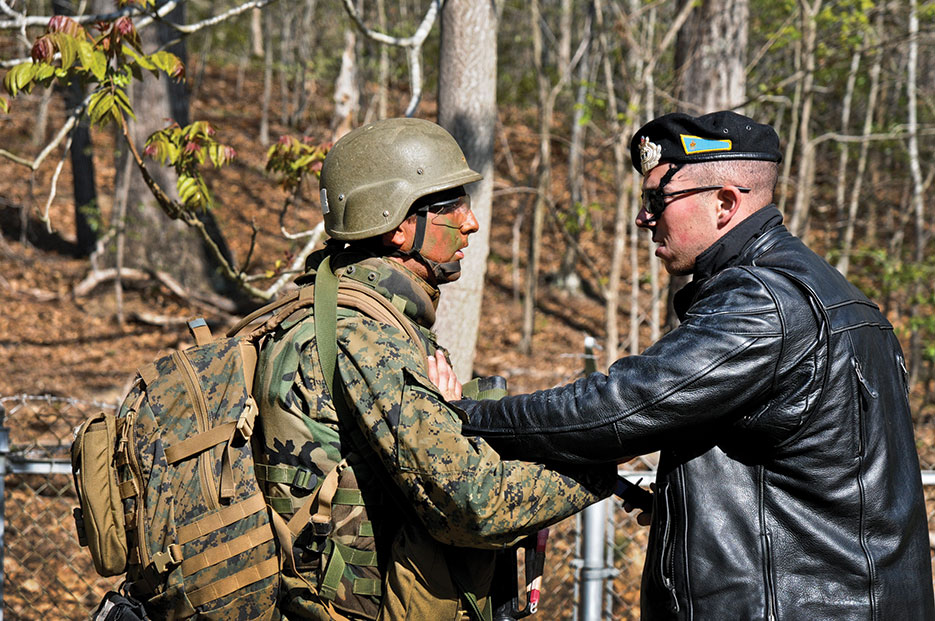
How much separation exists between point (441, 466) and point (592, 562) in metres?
1.60

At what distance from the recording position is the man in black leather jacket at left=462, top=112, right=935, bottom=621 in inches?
81.0

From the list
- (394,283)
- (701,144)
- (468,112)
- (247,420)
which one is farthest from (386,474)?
(468,112)

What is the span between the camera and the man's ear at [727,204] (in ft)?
7.52

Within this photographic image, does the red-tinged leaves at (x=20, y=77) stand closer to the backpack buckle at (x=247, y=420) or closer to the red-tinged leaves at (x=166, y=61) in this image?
the red-tinged leaves at (x=166, y=61)

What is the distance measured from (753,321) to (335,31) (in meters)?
28.3

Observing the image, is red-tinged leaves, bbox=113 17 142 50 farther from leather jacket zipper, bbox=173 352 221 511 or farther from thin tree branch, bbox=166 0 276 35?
leather jacket zipper, bbox=173 352 221 511

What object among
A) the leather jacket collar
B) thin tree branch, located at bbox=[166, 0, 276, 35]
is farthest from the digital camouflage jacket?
thin tree branch, located at bbox=[166, 0, 276, 35]

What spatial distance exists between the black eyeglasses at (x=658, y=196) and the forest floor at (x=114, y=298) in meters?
3.75

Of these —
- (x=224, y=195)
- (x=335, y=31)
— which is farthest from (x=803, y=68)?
(x=335, y=31)

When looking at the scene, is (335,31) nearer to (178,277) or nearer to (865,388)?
(178,277)

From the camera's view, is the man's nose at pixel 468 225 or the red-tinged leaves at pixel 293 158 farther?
the red-tinged leaves at pixel 293 158

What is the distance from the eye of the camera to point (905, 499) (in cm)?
221

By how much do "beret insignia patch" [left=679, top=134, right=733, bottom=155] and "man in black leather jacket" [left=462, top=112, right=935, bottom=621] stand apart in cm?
27

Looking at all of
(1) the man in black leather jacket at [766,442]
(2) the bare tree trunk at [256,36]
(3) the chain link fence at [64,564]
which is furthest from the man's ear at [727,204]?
(2) the bare tree trunk at [256,36]
